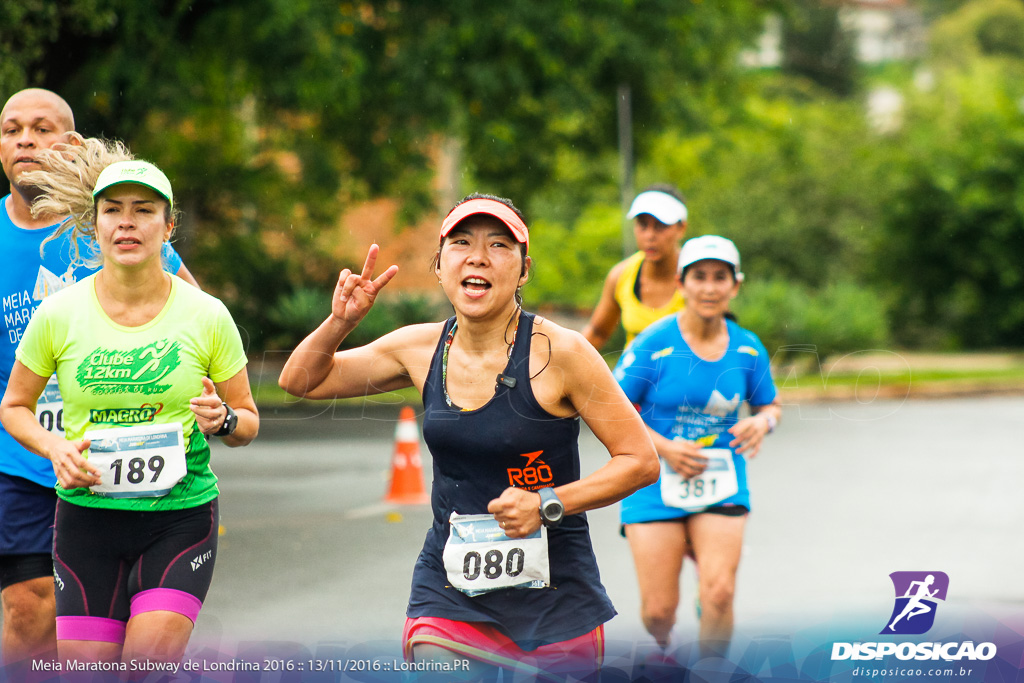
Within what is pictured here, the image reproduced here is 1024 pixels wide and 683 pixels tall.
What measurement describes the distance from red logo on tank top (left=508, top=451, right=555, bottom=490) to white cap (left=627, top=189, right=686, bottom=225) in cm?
230

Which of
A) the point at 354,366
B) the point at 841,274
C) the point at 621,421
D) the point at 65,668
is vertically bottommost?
the point at 65,668

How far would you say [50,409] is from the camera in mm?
3672

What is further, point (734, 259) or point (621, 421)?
point (734, 259)

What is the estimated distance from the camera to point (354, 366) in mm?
3354

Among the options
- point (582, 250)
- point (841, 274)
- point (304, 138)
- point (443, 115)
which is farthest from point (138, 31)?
point (841, 274)

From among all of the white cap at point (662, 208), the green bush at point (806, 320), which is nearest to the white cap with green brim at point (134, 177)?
the white cap at point (662, 208)

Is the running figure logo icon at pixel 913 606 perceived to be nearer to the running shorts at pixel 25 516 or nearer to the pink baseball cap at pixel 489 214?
the pink baseball cap at pixel 489 214

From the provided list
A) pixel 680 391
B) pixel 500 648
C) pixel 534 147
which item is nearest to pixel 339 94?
pixel 534 147

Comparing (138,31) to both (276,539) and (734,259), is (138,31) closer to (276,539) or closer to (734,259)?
(276,539)

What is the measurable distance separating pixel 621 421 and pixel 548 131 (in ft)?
49.7

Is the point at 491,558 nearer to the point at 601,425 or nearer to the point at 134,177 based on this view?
the point at 601,425

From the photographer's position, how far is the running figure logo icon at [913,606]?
12.3 ft

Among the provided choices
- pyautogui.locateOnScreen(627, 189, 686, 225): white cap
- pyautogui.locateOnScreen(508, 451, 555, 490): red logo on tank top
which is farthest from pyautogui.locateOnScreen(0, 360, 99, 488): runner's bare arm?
pyautogui.locateOnScreen(627, 189, 686, 225): white cap

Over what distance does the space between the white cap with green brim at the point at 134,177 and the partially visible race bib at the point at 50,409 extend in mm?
720
